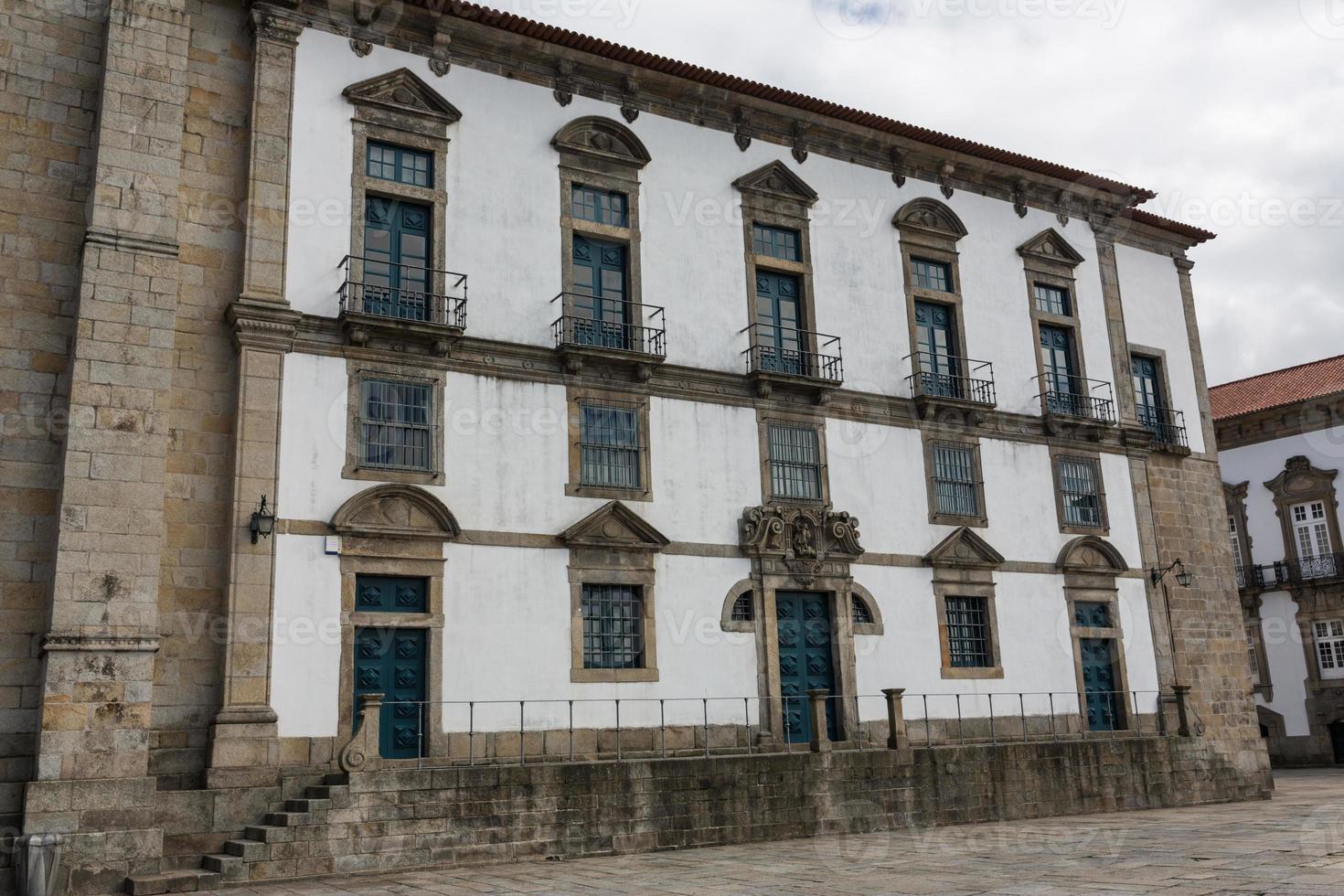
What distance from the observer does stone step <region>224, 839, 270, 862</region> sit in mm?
12594

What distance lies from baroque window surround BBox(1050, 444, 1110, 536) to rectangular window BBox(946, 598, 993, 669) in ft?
8.66

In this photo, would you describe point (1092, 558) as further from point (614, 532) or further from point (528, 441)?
point (528, 441)

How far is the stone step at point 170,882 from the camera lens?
12078 millimetres

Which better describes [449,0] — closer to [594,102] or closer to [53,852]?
[594,102]

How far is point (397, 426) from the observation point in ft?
53.5

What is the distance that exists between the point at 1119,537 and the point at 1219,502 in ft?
10.8

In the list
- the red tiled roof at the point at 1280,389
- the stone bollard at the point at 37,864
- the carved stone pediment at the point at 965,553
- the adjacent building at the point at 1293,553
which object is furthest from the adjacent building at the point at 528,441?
the red tiled roof at the point at 1280,389

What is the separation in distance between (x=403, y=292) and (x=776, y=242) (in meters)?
7.03

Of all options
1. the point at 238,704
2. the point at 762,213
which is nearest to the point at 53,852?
the point at 238,704

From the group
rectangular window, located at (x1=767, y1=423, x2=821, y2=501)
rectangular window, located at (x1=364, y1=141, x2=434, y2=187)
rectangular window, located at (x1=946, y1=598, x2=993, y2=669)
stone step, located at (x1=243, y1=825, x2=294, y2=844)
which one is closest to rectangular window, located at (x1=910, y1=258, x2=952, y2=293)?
rectangular window, located at (x1=767, y1=423, x2=821, y2=501)

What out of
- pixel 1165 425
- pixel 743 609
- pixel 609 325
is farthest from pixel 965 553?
pixel 609 325

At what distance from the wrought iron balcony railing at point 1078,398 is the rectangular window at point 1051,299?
4.35 feet

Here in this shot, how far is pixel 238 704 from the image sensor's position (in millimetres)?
14297

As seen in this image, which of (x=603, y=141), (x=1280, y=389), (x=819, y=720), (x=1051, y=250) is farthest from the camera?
(x=1280, y=389)
